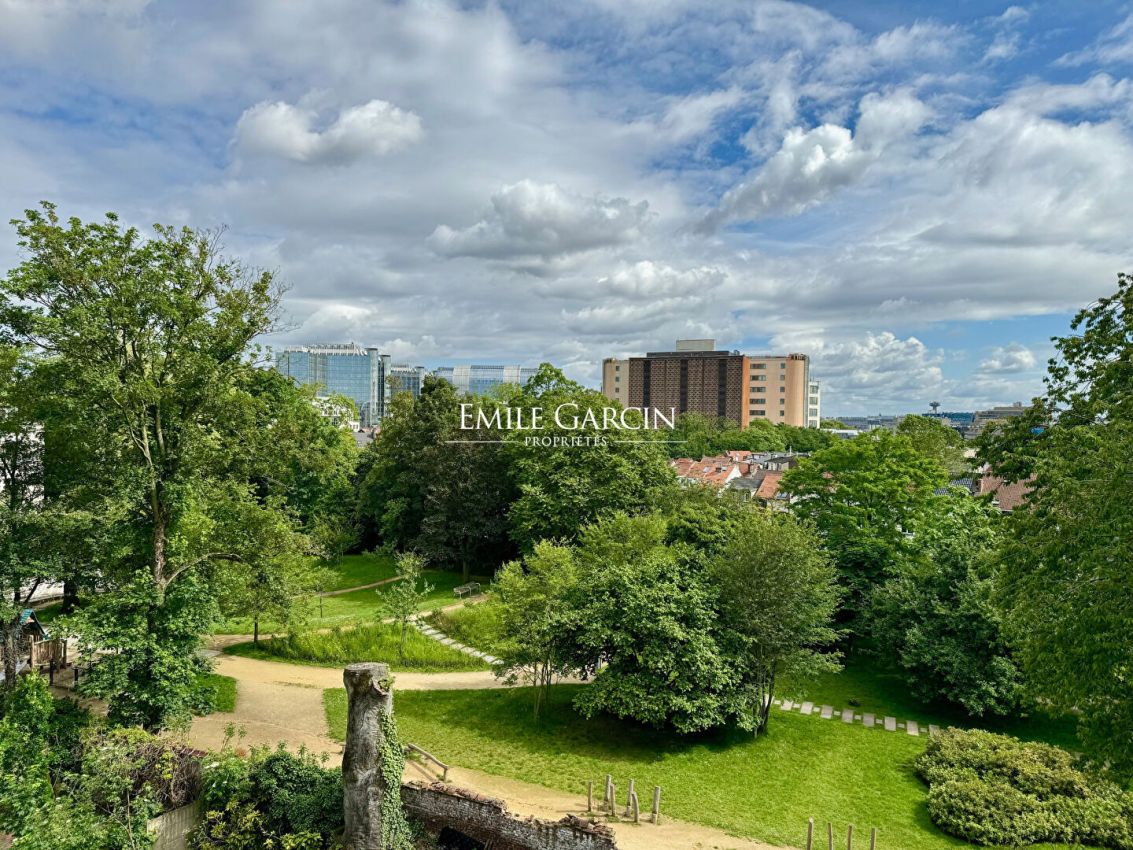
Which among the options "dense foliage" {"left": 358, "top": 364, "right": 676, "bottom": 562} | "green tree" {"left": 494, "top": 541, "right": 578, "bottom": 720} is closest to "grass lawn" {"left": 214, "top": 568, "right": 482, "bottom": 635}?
"dense foliage" {"left": 358, "top": 364, "right": 676, "bottom": 562}

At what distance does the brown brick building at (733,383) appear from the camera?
10025cm

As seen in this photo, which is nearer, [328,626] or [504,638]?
[504,638]

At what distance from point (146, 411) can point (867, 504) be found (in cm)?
2267

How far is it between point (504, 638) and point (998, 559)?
39.1 feet

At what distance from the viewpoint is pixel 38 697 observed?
12734 millimetres

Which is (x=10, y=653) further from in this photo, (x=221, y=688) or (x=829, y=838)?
(x=829, y=838)

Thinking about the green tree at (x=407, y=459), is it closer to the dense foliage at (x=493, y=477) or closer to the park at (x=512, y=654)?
the dense foliage at (x=493, y=477)

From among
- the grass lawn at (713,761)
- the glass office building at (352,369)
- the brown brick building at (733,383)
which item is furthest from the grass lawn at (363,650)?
the glass office building at (352,369)

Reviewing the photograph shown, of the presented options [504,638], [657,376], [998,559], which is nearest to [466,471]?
[504,638]

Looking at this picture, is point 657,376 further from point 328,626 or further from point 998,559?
point 998,559

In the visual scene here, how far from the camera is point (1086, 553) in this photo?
9.36 metres

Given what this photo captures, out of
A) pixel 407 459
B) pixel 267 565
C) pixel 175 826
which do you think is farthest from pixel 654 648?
pixel 407 459

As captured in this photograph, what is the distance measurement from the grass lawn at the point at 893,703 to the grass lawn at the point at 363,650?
10.4m

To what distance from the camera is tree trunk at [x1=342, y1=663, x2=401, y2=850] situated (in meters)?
11.0
